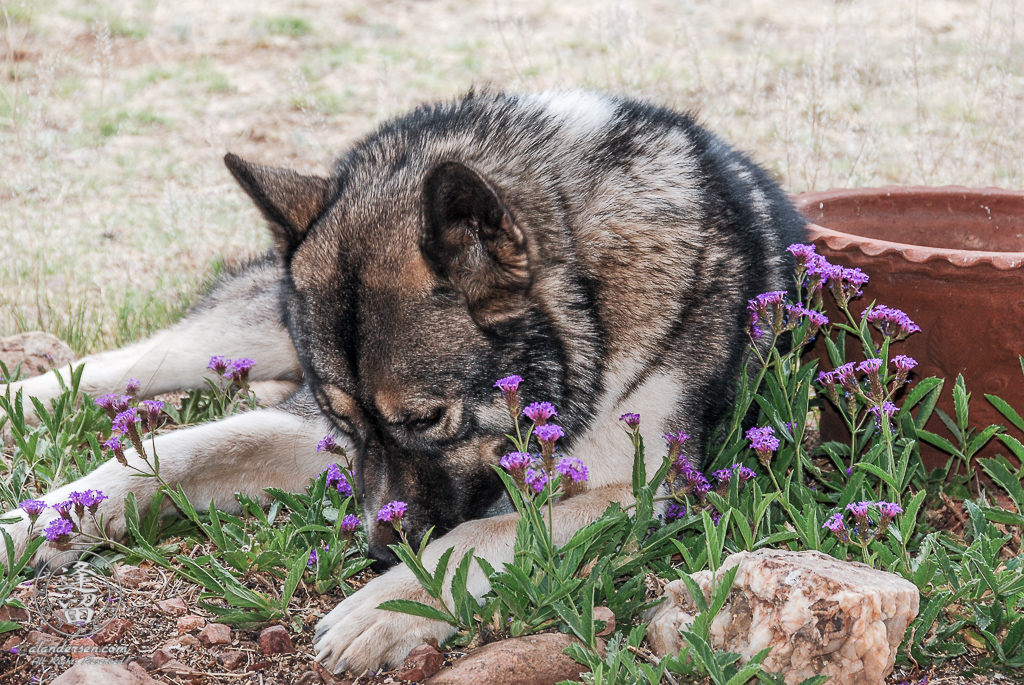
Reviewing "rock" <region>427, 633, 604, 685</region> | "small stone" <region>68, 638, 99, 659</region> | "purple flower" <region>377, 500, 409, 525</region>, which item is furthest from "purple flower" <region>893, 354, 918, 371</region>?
"small stone" <region>68, 638, 99, 659</region>

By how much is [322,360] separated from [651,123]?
1.38 m

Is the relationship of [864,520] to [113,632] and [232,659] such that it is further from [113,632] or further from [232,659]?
[113,632]

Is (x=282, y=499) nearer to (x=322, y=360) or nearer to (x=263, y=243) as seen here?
(x=322, y=360)

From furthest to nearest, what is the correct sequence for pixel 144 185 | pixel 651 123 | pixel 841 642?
pixel 144 185, pixel 651 123, pixel 841 642

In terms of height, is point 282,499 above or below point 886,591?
below

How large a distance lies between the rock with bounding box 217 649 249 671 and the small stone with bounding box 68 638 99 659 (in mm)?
332

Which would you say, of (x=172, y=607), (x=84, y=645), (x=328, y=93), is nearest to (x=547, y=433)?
(x=172, y=607)

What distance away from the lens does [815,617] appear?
202cm

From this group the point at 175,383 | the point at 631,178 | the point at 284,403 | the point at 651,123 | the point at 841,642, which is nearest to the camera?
the point at 841,642

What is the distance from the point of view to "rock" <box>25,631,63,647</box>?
7.87 feet

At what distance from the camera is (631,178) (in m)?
2.86

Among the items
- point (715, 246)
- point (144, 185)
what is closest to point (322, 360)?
point (715, 246)

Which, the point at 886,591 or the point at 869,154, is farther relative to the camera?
the point at 869,154

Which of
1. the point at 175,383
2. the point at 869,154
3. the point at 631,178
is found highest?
the point at 631,178
